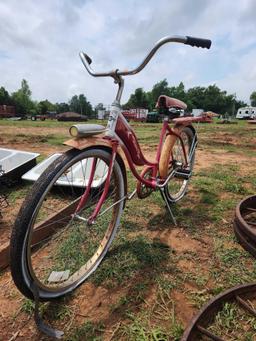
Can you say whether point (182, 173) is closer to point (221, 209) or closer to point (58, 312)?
point (221, 209)

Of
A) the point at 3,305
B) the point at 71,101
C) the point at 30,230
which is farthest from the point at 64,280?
the point at 71,101

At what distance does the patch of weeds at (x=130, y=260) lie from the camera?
192 centimetres

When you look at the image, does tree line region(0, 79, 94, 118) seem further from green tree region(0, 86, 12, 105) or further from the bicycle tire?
the bicycle tire

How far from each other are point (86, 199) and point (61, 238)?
0.73 m

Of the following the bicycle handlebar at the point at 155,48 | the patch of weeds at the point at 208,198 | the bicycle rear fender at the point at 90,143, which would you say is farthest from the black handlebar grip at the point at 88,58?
the patch of weeds at the point at 208,198

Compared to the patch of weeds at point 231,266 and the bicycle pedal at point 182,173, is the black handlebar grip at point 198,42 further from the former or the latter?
the patch of weeds at point 231,266

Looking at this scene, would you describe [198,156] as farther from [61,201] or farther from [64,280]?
[64,280]

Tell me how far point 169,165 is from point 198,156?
3.56 metres

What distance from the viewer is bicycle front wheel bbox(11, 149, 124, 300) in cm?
140

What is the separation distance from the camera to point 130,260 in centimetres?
209

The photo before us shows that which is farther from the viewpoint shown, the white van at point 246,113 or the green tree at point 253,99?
the green tree at point 253,99

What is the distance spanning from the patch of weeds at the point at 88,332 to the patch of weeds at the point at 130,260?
34cm

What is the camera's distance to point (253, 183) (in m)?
3.99

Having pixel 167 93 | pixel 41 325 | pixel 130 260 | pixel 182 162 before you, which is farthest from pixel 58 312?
pixel 167 93
